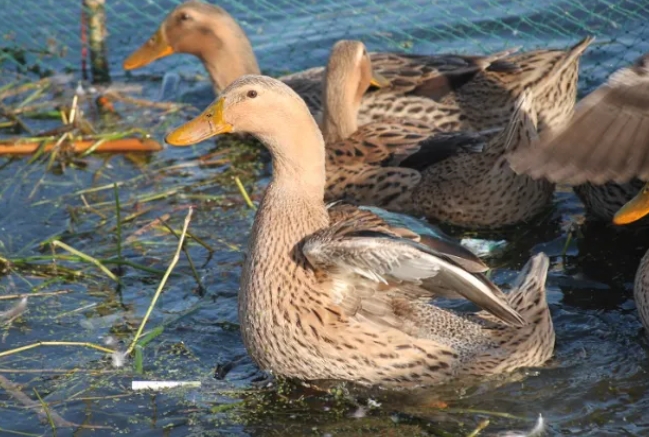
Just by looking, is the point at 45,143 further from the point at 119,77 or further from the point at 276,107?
the point at 276,107

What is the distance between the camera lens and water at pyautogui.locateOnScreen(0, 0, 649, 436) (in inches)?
198

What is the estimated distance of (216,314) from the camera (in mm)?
6000

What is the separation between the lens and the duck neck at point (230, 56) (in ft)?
29.7

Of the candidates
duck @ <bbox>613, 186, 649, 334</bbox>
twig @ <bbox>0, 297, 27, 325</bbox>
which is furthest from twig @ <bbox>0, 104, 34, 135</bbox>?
duck @ <bbox>613, 186, 649, 334</bbox>

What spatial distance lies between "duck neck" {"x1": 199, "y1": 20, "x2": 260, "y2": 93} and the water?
0.53m

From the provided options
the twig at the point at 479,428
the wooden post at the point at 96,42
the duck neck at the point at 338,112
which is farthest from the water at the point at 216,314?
the duck neck at the point at 338,112

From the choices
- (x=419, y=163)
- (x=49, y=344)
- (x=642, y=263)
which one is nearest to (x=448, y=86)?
(x=419, y=163)

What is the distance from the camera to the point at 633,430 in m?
4.86

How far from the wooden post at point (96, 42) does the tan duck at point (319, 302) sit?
441 centimetres

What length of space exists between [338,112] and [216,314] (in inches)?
82.3

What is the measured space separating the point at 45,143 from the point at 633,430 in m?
4.61

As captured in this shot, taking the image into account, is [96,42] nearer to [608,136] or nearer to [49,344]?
[49,344]

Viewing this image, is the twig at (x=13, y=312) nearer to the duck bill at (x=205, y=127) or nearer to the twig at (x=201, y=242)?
the twig at (x=201, y=242)

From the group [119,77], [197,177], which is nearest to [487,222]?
[197,177]
